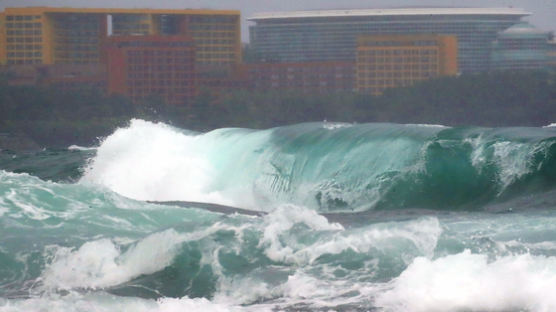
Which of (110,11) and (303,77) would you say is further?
(110,11)

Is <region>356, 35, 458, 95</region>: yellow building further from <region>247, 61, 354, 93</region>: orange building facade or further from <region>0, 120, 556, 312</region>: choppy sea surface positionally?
<region>0, 120, 556, 312</region>: choppy sea surface

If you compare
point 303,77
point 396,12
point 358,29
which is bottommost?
point 303,77

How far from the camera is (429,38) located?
39.2m

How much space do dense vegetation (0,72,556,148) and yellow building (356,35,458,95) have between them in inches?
18.8

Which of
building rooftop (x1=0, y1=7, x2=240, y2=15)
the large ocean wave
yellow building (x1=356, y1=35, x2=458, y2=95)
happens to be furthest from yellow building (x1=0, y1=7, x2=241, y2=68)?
the large ocean wave

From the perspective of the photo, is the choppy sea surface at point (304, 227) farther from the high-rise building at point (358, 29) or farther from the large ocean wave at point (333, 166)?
the high-rise building at point (358, 29)

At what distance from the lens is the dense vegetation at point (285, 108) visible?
3541cm

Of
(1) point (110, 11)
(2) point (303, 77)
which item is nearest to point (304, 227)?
(2) point (303, 77)

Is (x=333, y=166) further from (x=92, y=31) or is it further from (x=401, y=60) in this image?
(x=92, y=31)

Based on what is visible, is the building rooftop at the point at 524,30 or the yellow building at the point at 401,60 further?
the building rooftop at the point at 524,30

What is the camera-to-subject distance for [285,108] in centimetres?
3762

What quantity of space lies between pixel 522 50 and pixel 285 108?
9485mm

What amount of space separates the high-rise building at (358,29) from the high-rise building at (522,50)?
36cm

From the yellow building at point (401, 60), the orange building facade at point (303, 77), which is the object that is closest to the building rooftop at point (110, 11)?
the orange building facade at point (303, 77)
